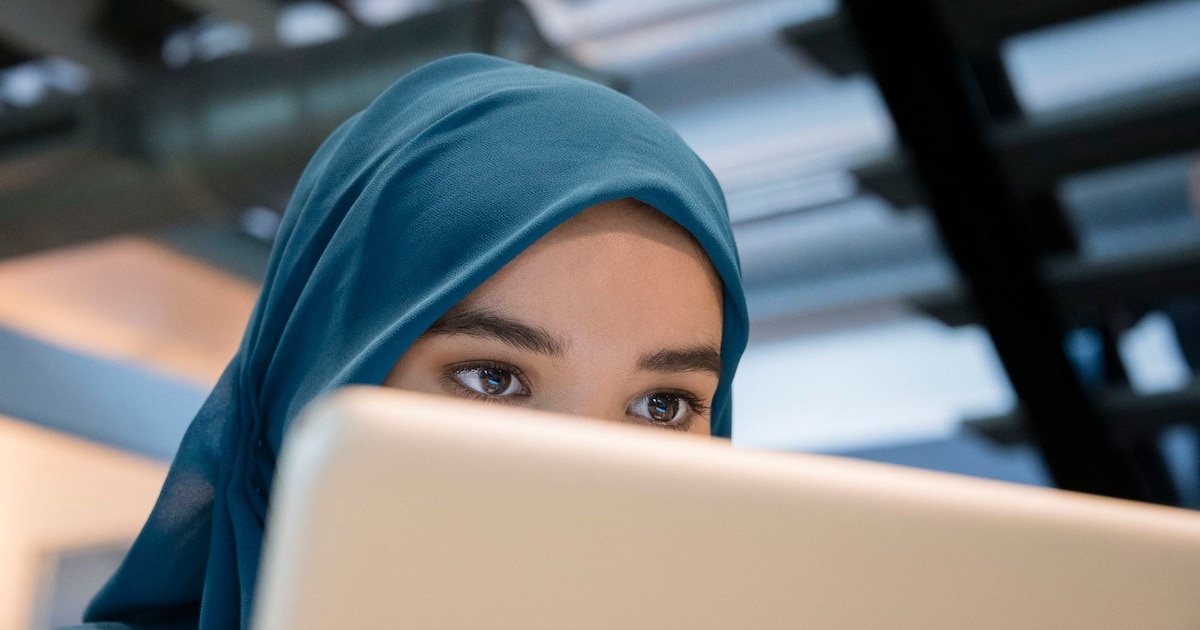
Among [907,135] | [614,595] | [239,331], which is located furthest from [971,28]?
[239,331]

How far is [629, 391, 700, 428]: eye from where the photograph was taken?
2.64 feet

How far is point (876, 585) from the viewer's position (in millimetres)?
302

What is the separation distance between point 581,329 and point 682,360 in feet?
0.29

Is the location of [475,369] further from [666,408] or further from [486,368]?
[666,408]

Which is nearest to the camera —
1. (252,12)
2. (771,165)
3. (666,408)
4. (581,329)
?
(581,329)

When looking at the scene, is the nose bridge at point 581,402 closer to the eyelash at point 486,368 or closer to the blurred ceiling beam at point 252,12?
the eyelash at point 486,368

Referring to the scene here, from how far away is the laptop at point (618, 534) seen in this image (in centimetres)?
25

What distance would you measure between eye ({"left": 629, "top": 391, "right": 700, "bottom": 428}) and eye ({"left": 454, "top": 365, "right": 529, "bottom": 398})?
90 millimetres

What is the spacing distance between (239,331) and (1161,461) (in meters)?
2.42

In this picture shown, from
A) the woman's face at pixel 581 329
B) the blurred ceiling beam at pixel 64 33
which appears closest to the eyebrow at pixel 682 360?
the woman's face at pixel 581 329

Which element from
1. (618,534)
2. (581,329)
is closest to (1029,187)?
(581,329)

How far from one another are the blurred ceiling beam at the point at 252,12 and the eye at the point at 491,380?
3.95ft

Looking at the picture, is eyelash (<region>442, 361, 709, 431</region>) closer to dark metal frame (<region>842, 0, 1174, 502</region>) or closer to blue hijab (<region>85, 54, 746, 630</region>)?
blue hijab (<region>85, 54, 746, 630</region>)

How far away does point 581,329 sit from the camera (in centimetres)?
71
